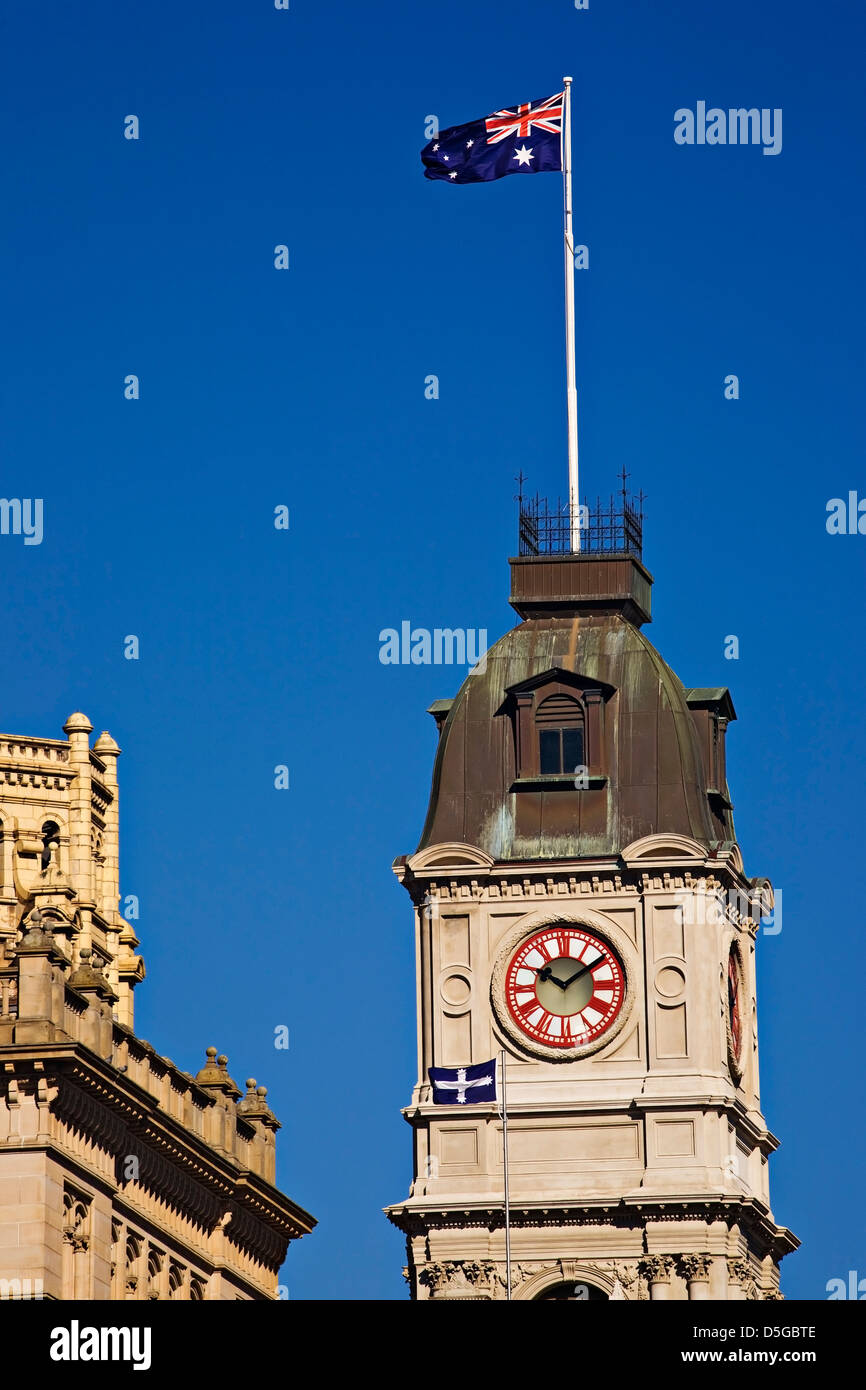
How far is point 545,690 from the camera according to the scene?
12644cm

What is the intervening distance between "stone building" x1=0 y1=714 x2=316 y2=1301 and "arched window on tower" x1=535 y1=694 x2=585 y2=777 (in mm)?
14284

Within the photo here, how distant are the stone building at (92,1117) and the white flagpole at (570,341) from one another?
18.5 metres

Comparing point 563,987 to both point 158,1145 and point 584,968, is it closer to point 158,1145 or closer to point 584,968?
point 584,968

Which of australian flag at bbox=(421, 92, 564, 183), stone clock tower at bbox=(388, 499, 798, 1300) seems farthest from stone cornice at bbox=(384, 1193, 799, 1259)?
australian flag at bbox=(421, 92, 564, 183)

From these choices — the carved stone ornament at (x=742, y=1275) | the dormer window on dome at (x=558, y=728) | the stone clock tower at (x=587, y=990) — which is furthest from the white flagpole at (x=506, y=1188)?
the dormer window on dome at (x=558, y=728)

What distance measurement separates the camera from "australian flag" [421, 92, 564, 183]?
12194cm

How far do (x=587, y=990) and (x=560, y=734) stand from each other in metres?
8.01

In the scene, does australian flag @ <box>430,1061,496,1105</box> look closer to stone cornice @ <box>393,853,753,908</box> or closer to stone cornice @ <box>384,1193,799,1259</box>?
stone cornice @ <box>384,1193,799,1259</box>

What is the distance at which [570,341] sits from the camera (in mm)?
131125

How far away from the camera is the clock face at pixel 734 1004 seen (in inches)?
4946

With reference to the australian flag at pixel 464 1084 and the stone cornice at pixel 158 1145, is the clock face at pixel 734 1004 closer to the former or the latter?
the australian flag at pixel 464 1084

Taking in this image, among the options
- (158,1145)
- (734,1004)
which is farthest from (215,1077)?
(734,1004)
